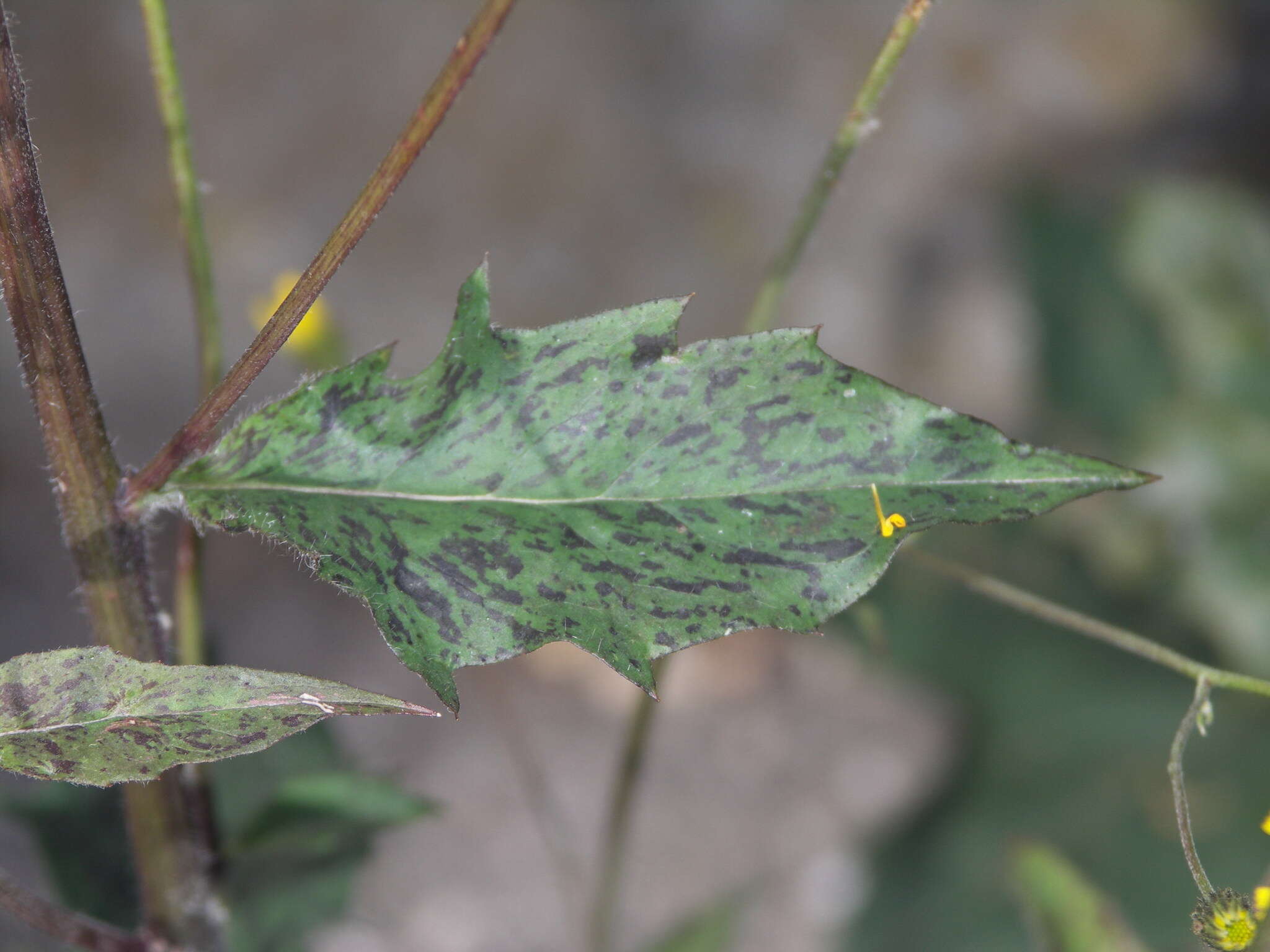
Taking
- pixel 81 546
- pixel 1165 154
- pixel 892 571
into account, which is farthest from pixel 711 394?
pixel 1165 154

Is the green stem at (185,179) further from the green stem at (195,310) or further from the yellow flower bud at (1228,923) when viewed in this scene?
the yellow flower bud at (1228,923)

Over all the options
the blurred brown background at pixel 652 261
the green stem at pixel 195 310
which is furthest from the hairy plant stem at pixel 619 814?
the blurred brown background at pixel 652 261

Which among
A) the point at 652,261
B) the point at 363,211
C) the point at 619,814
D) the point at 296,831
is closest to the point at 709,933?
the point at 619,814

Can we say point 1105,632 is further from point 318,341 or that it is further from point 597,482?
point 318,341

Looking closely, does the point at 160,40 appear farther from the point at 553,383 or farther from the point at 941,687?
the point at 941,687

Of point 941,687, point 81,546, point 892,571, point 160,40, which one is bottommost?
point 941,687

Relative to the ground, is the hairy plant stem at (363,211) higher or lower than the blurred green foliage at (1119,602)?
higher

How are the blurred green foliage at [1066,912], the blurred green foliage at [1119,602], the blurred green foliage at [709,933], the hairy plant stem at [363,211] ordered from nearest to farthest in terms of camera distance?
the hairy plant stem at [363,211] → the blurred green foliage at [1066,912] → the blurred green foliage at [709,933] → the blurred green foliage at [1119,602]
